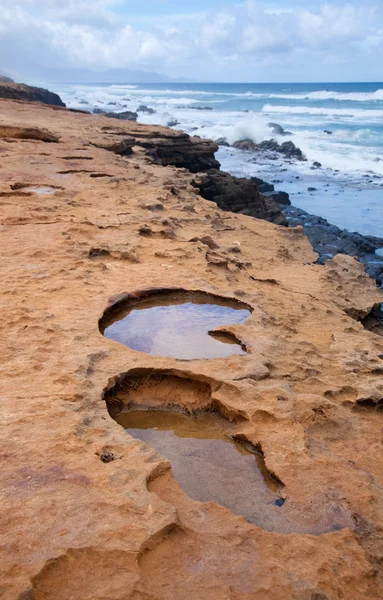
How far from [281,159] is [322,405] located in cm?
2417

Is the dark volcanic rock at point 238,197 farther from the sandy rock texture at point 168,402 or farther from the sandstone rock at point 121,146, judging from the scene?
the sandy rock texture at point 168,402

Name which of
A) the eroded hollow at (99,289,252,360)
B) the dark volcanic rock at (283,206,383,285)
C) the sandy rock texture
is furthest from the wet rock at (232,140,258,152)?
the eroded hollow at (99,289,252,360)

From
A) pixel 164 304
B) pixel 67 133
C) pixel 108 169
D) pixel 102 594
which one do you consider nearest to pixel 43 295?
pixel 164 304

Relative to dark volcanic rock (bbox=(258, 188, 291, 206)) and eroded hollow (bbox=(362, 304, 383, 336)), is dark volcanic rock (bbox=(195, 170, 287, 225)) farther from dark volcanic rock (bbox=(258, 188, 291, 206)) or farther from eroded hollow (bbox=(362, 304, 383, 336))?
eroded hollow (bbox=(362, 304, 383, 336))

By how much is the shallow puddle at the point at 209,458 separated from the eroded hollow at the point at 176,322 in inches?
26.8

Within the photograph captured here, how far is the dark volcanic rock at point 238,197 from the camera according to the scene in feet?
40.4

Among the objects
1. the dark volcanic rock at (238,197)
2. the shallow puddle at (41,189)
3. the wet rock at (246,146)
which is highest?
the shallow puddle at (41,189)

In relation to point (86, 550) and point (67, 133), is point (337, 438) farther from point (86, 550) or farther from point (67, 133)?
point (67, 133)

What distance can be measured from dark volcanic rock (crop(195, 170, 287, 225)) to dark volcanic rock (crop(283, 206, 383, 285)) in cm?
90

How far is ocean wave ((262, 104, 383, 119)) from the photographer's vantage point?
4576 centimetres

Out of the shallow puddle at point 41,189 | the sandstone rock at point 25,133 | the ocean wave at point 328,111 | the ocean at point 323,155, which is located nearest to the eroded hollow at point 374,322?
the shallow puddle at point 41,189

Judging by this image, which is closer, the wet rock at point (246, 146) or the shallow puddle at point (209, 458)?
the shallow puddle at point (209, 458)

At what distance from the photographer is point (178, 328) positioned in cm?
434

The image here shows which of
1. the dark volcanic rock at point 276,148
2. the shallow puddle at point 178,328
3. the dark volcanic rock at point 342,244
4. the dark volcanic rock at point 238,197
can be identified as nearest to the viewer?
the shallow puddle at point 178,328
